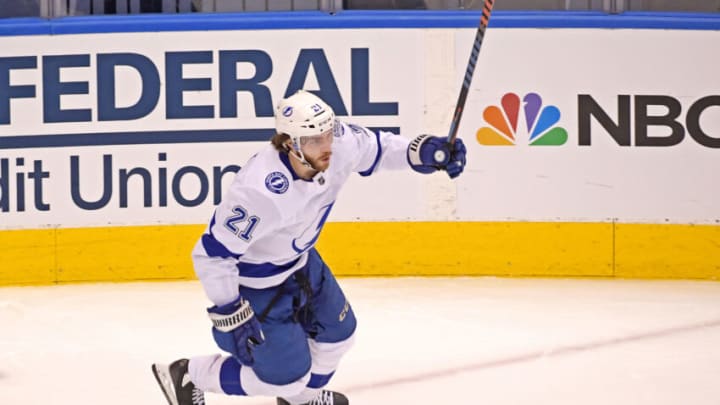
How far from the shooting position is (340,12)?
6484 millimetres

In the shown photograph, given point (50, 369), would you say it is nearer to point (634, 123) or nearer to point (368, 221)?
point (368, 221)

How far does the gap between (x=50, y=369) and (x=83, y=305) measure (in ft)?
4.44

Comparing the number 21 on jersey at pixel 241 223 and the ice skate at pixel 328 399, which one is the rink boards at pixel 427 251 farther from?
the number 21 on jersey at pixel 241 223

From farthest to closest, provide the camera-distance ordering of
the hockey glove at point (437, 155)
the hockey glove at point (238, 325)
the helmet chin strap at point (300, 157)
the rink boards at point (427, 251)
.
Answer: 1. the rink boards at point (427, 251)
2. the hockey glove at point (437, 155)
3. the helmet chin strap at point (300, 157)
4. the hockey glove at point (238, 325)

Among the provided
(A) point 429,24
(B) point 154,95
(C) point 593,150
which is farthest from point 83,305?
(C) point 593,150

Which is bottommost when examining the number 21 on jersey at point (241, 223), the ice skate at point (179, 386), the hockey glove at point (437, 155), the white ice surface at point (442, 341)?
the white ice surface at point (442, 341)

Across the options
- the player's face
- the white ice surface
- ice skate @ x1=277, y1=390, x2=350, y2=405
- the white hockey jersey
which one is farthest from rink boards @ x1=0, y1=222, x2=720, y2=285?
the player's face

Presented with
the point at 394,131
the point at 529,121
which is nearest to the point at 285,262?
the point at 394,131

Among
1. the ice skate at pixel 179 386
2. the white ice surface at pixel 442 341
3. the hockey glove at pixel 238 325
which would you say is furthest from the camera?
the white ice surface at pixel 442 341

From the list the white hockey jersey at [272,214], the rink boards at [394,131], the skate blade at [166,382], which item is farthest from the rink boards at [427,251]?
the white hockey jersey at [272,214]

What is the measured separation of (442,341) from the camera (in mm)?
4879

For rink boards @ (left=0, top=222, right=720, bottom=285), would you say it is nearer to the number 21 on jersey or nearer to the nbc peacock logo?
the nbc peacock logo

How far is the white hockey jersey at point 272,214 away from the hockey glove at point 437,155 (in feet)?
0.21

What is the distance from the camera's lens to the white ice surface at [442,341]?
13.2 feet
